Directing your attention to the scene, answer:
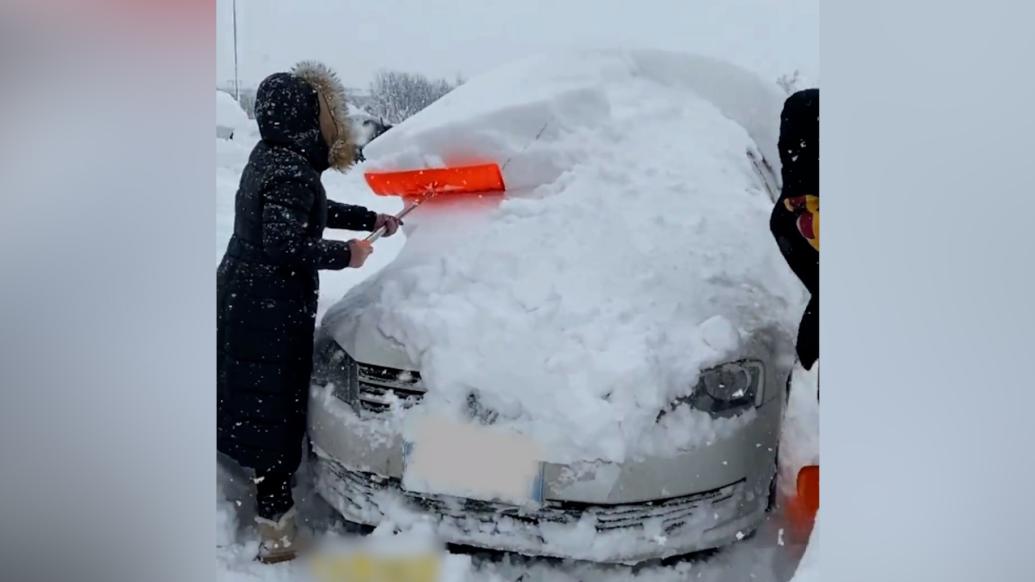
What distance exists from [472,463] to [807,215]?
38.2 inches

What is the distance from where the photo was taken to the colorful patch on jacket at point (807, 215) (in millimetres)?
2004

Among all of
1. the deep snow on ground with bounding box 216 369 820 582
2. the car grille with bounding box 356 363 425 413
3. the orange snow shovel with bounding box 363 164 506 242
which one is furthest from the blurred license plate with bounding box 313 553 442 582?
the orange snow shovel with bounding box 363 164 506 242

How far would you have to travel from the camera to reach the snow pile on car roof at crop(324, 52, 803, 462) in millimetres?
1933

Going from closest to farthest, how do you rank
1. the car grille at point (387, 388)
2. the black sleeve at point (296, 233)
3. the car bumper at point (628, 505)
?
the car bumper at point (628, 505), the car grille at point (387, 388), the black sleeve at point (296, 233)

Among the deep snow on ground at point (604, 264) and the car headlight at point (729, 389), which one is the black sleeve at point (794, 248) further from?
the car headlight at point (729, 389)

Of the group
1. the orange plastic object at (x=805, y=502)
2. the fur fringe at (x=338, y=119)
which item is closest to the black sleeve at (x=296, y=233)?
the fur fringe at (x=338, y=119)

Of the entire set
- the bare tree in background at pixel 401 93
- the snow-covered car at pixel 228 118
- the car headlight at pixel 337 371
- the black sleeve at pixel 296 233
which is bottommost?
the car headlight at pixel 337 371

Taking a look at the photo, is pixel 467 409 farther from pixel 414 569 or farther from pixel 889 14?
pixel 889 14

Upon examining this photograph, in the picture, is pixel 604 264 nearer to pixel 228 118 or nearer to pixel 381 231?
pixel 381 231

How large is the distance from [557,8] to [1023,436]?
1.46 meters

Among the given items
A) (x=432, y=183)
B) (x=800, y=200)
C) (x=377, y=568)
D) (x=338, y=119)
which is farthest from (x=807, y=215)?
(x=377, y=568)

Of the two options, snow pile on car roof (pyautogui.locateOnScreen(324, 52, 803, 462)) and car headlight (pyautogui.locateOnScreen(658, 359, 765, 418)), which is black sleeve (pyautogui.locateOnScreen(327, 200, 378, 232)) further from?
car headlight (pyautogui.locateOnScreen(658, 359, 765, 418))

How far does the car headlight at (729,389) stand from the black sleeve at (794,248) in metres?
0.24

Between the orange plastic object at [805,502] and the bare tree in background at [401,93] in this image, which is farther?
the bare tree in background at [401,93]
